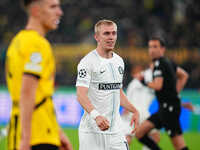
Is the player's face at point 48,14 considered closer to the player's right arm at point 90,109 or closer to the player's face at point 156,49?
the player's right arm at point 90,109

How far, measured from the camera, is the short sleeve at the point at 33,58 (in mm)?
3293

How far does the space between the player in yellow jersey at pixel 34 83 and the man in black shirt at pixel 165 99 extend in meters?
4.69

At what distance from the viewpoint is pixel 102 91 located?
18.9ft

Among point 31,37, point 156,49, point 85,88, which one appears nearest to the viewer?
point 31,37

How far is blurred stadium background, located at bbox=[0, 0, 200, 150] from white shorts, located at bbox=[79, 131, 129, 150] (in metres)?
11.4

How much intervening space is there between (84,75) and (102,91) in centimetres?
31

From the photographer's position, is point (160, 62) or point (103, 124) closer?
point (103, 124)

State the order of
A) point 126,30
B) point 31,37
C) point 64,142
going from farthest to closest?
point 126,30 → point 64,142 → point 31,37

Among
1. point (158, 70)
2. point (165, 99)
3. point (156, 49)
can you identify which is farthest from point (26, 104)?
point (165, 99)

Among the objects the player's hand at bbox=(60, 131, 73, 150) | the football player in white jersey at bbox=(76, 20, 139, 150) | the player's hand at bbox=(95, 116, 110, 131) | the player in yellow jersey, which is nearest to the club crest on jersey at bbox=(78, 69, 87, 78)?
the football player in white jersey at bbox=(76, 20, 139, 150)

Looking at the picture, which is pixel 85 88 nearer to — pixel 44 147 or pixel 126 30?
pixel 44 147

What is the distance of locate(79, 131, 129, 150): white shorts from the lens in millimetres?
5621

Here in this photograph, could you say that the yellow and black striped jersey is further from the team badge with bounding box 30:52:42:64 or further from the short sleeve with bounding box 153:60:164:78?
the short sleeve with bounding box 153:60:164:78

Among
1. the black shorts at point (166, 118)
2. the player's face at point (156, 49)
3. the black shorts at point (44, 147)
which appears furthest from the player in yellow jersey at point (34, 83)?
the black shorts at point (166, 118)
